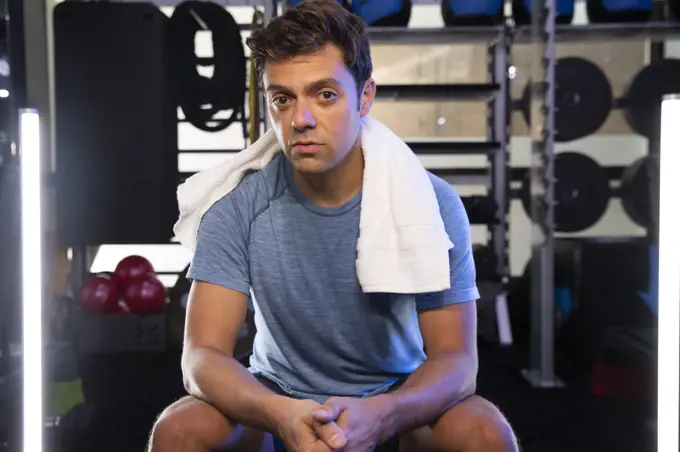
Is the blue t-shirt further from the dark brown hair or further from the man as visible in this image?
the dark brown hair

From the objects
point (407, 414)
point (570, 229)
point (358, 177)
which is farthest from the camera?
point (570, 229)

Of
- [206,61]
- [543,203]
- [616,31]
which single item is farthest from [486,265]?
[206,61]

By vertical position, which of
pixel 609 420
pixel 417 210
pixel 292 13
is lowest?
pixel 609 420

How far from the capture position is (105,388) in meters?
2.85

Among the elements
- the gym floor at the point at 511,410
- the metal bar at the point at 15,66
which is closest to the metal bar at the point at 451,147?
the gym floor at the point at 511,410

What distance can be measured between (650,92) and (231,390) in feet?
10.4

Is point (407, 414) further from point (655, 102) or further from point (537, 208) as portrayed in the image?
point (655, 102)

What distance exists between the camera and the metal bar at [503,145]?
12.9 feet

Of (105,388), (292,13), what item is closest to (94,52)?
(105,388)

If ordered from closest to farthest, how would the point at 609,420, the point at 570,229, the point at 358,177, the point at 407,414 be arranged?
the point at 407,414 < the point at 358,177 < the point at 609,420 < the point at 570,229

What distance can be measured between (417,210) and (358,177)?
168 mm

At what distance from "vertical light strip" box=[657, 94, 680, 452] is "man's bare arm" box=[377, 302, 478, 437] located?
1.17 feet

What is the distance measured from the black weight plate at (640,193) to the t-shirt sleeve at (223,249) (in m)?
2.96

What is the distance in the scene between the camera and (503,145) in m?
3.89
